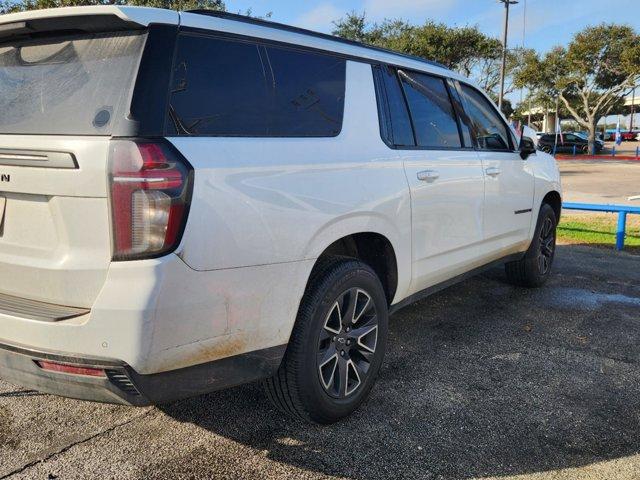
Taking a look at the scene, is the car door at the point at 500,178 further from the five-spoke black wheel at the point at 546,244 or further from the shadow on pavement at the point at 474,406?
the shadow on pavement at the point at 474,406

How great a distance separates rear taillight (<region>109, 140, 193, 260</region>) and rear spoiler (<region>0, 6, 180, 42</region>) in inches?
18.9

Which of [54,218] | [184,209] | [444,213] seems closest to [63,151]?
[54,218]

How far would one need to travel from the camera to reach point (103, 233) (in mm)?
2078

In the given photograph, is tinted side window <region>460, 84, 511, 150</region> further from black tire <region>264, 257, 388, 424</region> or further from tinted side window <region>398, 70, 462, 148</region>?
black tire <region>264, 257, 388, 424</region>

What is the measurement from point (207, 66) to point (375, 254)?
1.46 meters

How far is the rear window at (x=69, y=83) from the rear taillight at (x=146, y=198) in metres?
0.16

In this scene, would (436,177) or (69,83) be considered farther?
(436,177)

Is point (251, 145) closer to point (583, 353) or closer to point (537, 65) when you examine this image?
point (583, 353)

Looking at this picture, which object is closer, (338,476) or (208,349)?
(208,349)

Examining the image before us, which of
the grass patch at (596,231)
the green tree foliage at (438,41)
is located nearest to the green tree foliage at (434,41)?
the green tree foliage at (438,41)

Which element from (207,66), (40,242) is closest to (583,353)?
(207,66)

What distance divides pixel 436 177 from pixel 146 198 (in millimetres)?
2006

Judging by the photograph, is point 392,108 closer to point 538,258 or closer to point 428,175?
point 428,175

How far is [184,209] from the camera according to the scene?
209 centimetres
